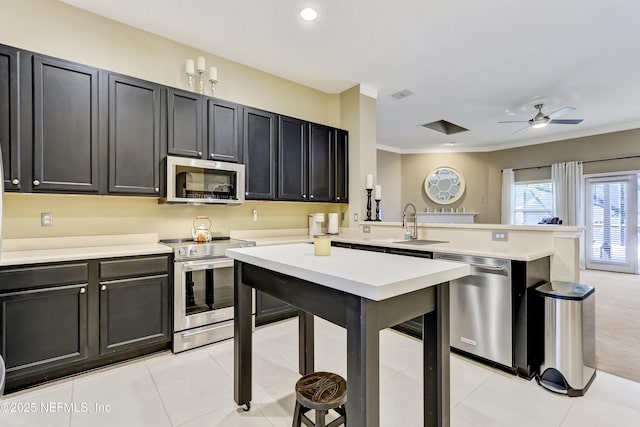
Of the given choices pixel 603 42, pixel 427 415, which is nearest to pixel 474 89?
pixel 603 42

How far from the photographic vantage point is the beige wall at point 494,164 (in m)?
6.14

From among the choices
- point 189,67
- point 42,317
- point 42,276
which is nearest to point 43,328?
point 42,317

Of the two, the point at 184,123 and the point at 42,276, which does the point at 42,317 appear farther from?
the point at 184,123

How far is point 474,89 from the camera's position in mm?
4312

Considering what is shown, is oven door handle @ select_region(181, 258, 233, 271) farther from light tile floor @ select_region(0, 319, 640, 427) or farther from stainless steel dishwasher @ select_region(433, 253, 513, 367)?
stainless steel dishwasher @ select_region(433, 253, 513, 367)

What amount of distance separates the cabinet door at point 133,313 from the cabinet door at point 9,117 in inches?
39.7

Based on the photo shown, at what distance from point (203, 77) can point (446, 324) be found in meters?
3.38

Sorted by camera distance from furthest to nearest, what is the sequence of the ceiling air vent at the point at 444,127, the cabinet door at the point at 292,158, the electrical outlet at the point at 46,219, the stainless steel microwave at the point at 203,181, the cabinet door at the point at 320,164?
the ceiling air vent at the point at 444,127 → the cabinet door at the point at 320,164 → the cabinet door at the point at 292,158 → the stainless steel microwave at the point at 203,181 → the electrical outlet at the point at 46,219

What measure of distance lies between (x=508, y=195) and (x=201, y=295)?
290 inches

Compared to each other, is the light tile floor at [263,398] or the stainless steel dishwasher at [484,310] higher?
the stainless steel dishwasher at [484,310]

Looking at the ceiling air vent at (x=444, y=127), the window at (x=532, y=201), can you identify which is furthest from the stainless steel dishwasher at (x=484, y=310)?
the window at (x=532, y=201)

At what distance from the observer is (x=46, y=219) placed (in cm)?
259

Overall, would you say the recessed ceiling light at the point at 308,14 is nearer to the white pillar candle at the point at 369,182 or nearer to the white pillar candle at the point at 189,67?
the white pillar candle at the point at 189,67

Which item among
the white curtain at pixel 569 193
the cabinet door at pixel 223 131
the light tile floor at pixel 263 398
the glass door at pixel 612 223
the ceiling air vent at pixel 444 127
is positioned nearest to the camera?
the light tile floor at pixel 263 398
